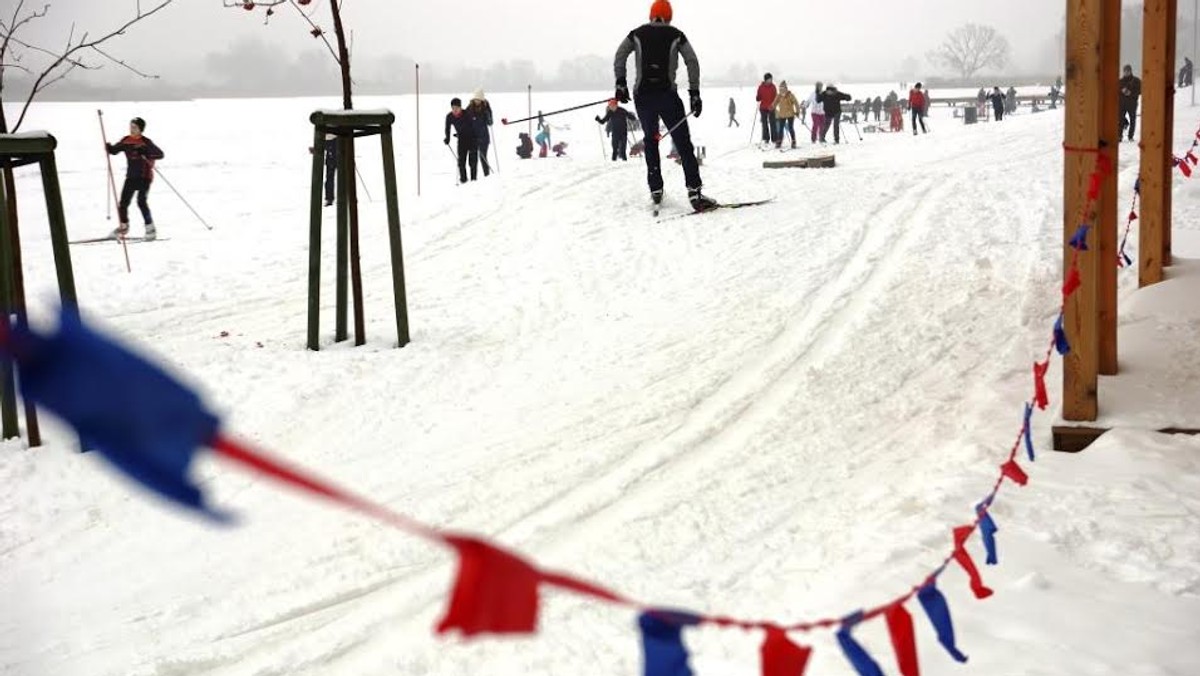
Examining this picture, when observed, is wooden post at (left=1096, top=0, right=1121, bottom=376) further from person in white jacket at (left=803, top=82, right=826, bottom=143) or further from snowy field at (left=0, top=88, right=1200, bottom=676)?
person in white jacket at (left=803, top=82, right=826, bottom=143)

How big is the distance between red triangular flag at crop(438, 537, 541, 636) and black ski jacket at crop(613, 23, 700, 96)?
9387 millimetres

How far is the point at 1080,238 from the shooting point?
424 cm

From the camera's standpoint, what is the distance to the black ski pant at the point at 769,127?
74.4ft

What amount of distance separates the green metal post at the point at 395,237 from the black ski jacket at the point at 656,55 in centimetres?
391

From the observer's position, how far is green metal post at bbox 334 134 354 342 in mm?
6496

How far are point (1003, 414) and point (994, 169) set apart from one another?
8727 millimetres

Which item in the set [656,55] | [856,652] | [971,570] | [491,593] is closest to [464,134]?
[656,55]

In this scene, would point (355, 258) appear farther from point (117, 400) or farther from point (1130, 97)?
point (1130, 97)

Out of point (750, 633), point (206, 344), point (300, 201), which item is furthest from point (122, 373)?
point (300, 201)

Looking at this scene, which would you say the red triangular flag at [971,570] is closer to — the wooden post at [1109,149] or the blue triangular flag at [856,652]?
the blue triangular flag at [856,652]

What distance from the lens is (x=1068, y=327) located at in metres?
4.56

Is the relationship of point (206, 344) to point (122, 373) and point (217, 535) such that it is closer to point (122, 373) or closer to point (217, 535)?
point (217, 535)

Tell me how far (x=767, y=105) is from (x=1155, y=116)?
56.6ft

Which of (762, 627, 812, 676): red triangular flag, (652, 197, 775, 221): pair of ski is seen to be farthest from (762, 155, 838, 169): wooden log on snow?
(762, 627, 812, 676): red triangular flag
